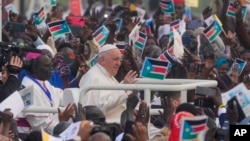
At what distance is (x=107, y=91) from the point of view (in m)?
14.5

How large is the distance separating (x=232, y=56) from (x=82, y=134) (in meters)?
8.30

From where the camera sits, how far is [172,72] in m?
17.6

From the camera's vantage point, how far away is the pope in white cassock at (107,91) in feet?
46.9

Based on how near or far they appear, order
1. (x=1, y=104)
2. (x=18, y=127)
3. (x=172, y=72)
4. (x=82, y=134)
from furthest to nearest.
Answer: (x=172, y=72) < (x=18, y=127) < (x=1, y=104) < (x=82, y=134)

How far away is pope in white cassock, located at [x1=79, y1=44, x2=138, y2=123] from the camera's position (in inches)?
563

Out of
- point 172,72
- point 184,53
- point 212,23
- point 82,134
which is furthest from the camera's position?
point 212,23

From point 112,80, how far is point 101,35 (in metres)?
3.88

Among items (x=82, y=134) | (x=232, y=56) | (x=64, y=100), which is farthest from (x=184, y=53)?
(x=82, y=134)

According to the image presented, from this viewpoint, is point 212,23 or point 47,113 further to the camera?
point 212,23

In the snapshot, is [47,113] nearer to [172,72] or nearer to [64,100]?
[64,100]

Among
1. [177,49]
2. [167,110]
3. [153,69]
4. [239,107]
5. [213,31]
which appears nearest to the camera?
[167,110]

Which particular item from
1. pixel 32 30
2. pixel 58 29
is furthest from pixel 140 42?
pixel 32 30

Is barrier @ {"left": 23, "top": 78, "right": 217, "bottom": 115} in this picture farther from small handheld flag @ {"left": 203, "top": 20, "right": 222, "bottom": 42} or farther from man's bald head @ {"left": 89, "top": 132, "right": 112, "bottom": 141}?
small handheld flag @ {"left": 203, "top": 20, "right": 222, "bottom": 42}

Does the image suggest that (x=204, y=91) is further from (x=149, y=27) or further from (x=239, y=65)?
(x=149, y=27)
